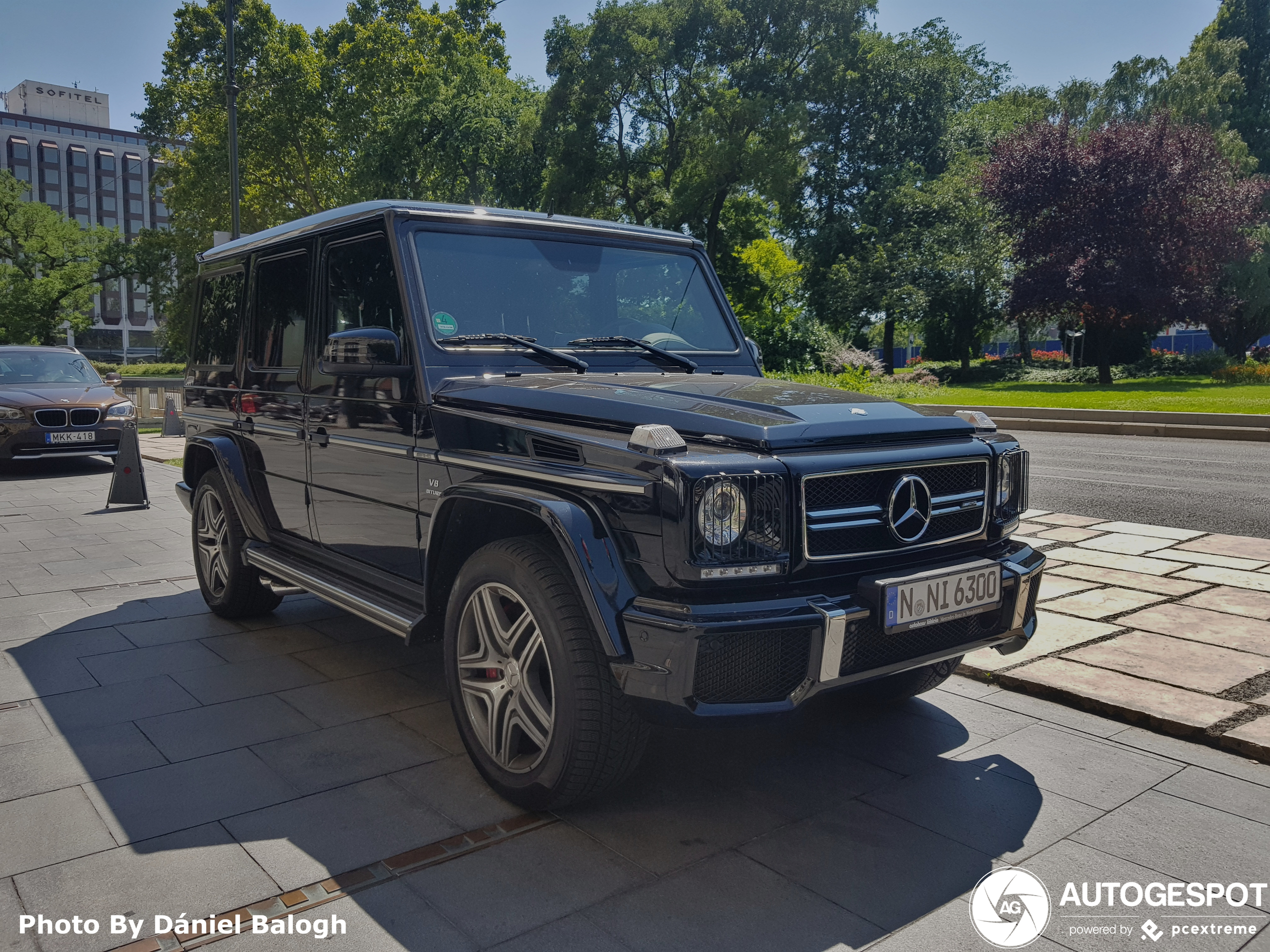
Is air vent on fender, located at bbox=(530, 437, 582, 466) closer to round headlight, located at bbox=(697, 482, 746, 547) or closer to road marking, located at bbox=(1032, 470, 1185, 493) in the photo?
round headlight, located at bbox=(697, 482, 746, 547)

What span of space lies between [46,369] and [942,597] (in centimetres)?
1538

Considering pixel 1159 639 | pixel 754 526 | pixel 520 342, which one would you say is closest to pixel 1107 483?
pixel 1159 639

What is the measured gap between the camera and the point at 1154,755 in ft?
12.3

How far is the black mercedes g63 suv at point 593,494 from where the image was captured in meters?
2.81

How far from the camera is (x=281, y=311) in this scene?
5094 millimetres

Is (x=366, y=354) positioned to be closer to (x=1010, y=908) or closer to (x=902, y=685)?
(x=902, y=685)

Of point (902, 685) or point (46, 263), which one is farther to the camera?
point (46, 263)

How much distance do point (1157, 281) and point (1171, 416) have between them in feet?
41.9

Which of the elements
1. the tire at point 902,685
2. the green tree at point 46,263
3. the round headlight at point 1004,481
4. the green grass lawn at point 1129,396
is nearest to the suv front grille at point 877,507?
the round headlight at point 1004,481

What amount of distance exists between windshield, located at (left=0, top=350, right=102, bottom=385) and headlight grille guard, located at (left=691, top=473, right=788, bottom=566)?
1464 centimetres

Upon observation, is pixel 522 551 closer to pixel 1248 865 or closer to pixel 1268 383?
pixel 1248 865

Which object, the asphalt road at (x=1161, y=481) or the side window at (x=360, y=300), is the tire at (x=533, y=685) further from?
the asphalt road at (x=1161, y=481)

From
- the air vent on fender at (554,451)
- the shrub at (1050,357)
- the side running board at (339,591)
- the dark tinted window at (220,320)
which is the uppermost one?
the shrub at (1050,357)

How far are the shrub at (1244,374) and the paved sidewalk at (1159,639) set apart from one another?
23.6 meters
